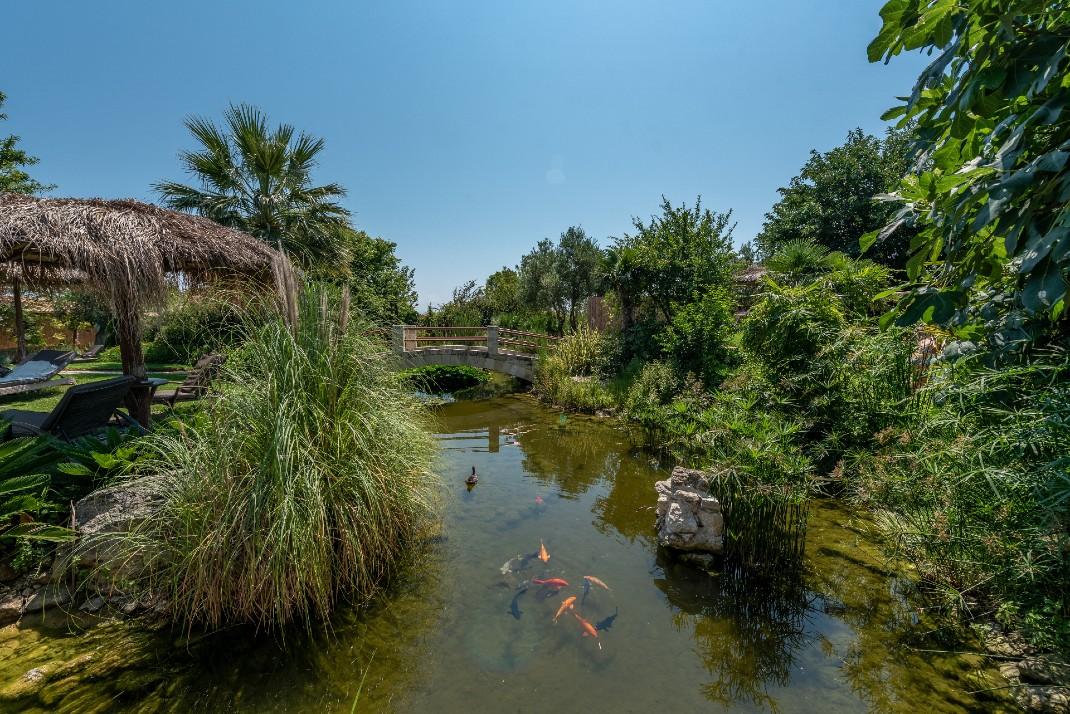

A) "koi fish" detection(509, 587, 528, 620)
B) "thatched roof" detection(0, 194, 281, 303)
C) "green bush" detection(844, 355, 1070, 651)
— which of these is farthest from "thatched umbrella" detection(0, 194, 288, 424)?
"green bush" detection(844, 355, 1070, 651)

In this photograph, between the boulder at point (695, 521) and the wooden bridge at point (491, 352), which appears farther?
the wooden bridge at point (491, 352)

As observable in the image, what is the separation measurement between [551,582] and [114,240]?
590 centimetres

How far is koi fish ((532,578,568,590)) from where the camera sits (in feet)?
12.3

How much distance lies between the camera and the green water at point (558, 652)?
2.55m

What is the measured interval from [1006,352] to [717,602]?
257 cm

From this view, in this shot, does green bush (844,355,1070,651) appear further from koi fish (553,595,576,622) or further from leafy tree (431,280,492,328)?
leafy tree (431,280,492,328)

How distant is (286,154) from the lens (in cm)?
1216

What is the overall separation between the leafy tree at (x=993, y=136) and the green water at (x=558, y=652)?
235 cm

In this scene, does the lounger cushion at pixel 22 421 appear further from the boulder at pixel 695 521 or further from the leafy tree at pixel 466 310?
the leafy tree at pixel 466 310

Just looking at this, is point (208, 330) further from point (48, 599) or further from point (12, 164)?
point (12, 164)

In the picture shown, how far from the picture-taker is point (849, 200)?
16.4 metres

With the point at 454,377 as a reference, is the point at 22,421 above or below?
above

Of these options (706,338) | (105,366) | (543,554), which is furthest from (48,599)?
(105,366)

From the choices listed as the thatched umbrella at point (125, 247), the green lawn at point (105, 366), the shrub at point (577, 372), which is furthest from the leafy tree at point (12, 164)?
the shrub at point (577, 372)
